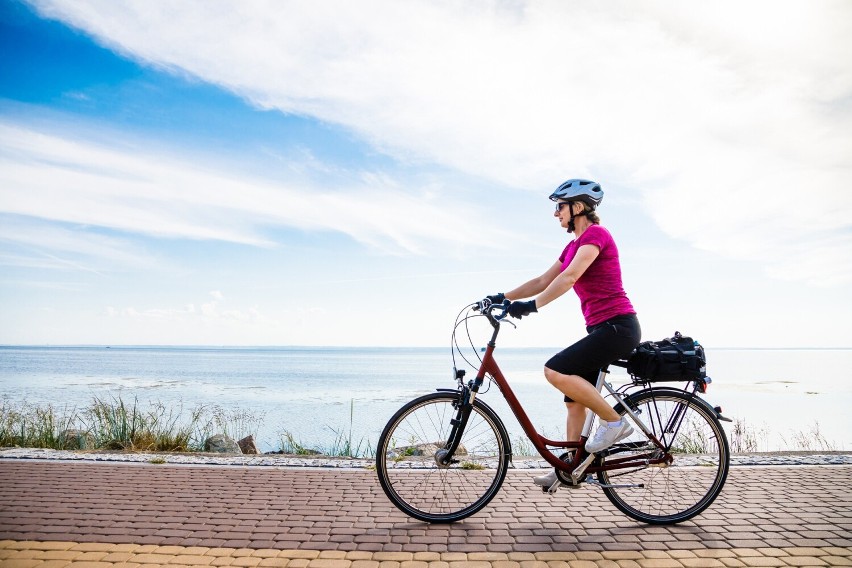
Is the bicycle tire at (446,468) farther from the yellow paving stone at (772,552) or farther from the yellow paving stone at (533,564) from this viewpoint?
the yellow paving stone at (772,552)

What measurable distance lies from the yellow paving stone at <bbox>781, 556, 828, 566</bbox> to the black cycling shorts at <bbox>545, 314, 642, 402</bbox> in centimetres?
154

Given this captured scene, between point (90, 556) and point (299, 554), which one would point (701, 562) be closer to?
point (299, 554)

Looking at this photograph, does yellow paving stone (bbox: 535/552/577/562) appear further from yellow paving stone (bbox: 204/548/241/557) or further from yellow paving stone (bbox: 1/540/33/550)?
yellow paving stone (bbox: 1/540/33/550)

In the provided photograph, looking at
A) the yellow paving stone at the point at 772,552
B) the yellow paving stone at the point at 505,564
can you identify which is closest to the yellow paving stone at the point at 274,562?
the yellow paving stone at the point at 505,564

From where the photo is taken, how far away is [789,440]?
14828 mm

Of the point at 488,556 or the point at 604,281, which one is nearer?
the point at 488,556

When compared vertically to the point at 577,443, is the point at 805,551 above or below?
below

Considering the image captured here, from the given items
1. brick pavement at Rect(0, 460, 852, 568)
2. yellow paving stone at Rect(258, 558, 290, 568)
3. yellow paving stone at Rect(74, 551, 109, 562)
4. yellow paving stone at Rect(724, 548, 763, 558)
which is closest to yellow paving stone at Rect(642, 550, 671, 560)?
brick pavement at Rect(0, 460, 852, 568)

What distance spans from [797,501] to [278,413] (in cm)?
2086

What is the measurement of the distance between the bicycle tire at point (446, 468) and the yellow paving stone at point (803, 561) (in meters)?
1.79

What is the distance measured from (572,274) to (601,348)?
556 millimetres

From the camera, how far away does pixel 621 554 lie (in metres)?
3.93

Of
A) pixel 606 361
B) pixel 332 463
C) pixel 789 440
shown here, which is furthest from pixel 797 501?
pixel 789 440

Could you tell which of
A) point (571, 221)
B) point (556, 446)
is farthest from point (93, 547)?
point (571, 221)
